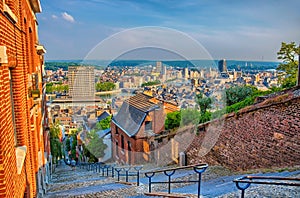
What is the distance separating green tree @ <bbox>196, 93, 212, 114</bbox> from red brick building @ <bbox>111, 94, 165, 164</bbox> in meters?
1.87

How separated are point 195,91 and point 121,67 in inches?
168

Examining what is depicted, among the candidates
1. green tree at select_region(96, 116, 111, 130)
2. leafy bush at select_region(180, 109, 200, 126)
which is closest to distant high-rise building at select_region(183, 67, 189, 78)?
leafy bush at select_region(180, 109, 200, 126)

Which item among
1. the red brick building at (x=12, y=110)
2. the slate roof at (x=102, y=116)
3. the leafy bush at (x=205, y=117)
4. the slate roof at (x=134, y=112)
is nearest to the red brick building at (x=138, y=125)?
the slate roof at (x=134, y=112)

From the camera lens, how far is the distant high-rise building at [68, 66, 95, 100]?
1338cm

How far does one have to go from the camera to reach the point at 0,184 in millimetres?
2521

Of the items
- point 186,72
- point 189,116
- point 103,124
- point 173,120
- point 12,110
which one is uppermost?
point 186,72

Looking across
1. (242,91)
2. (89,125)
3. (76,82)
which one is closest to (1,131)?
(76,82)

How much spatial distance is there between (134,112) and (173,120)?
93.8 inches

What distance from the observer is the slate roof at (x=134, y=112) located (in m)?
12.9

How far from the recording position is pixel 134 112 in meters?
13.8

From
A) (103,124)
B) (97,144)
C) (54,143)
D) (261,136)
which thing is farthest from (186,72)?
(54,143)

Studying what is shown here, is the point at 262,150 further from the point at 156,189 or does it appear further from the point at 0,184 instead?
the point at 0,184

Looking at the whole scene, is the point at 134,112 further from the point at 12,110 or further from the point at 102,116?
the point at 12,110

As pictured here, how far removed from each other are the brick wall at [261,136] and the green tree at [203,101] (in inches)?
129
